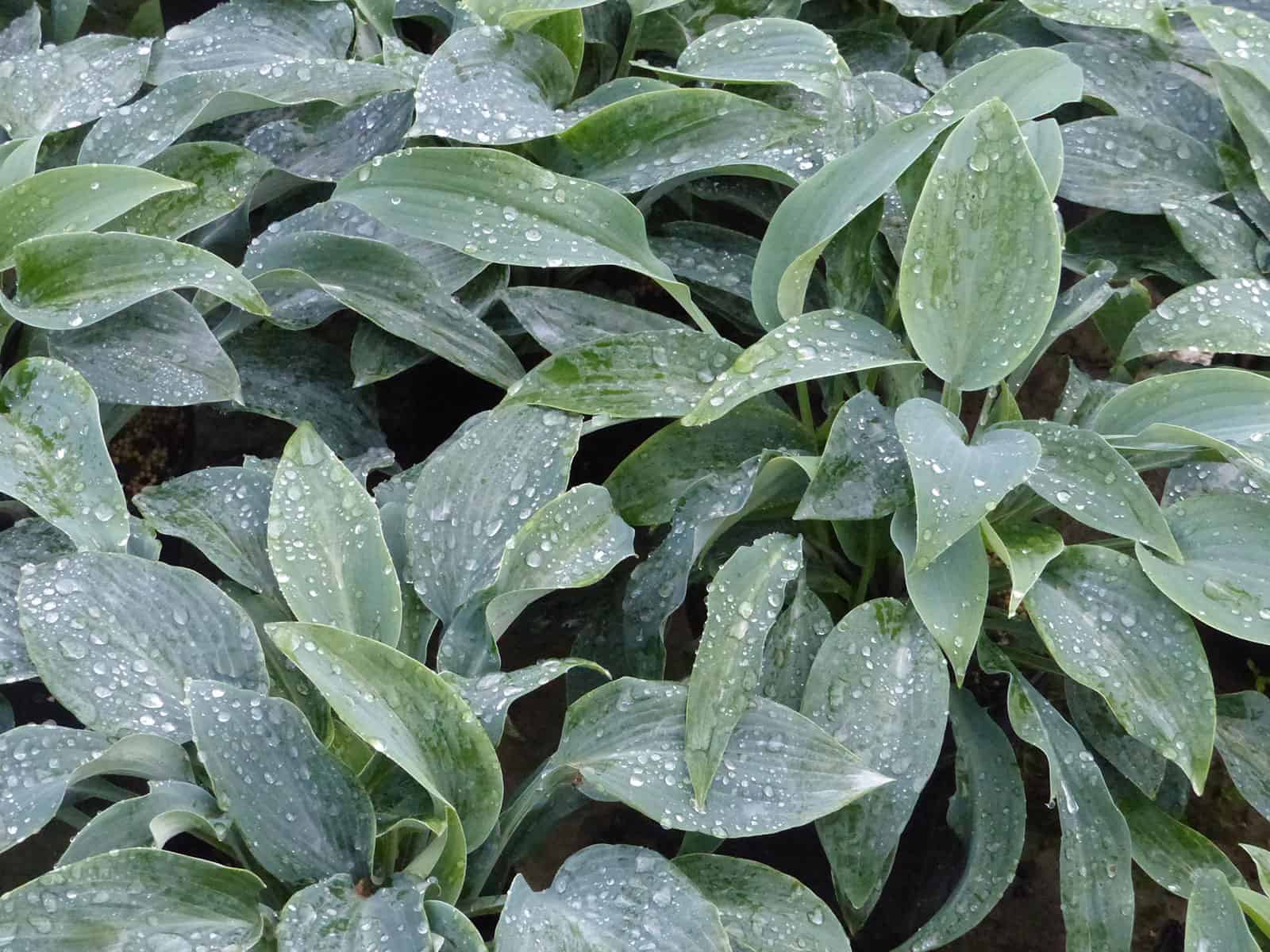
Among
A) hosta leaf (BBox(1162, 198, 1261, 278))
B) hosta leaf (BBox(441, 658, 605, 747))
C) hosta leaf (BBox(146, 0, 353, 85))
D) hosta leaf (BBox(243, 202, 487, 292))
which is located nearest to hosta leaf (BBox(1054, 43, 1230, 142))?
hosta leaf (BBox(1162, 198, 1261, 278))

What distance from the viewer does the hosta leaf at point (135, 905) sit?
2.65 ft

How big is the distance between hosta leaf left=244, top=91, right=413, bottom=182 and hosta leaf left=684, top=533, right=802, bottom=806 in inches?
26.8

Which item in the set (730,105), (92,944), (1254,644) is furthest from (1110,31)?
(92,944)

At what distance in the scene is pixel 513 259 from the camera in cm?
114

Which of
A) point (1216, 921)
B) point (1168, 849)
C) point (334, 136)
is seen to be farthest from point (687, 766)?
point (334, 136)

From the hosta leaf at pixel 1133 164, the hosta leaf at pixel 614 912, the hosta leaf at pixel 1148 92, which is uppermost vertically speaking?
the hosta leaf at pixel 1148 92

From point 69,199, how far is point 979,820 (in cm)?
110

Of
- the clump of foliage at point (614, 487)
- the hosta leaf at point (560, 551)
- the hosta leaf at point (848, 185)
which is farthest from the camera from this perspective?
the hosta leaf at point (848, 185)

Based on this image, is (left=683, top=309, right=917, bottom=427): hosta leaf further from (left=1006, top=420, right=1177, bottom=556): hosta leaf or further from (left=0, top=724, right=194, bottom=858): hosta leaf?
(left=0, top=724, right=194, bottom=858): hosta leaf

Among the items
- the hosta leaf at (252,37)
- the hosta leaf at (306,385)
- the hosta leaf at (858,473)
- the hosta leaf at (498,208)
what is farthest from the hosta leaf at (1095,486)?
the hosta leaf at (252,37)

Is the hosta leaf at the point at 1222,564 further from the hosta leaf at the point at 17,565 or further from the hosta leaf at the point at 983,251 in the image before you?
the hosta leaf at the point at 17,565

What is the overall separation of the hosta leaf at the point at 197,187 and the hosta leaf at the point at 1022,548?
0.87 meters

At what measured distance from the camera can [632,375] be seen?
1.15 metres

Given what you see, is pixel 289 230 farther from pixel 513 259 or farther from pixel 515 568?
pixel 515 568
